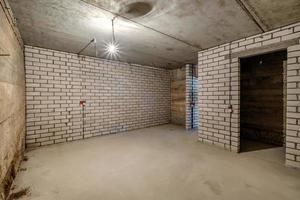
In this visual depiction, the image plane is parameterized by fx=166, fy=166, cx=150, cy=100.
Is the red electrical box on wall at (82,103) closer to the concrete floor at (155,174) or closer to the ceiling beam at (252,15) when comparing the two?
the concrete floor at (155,174)

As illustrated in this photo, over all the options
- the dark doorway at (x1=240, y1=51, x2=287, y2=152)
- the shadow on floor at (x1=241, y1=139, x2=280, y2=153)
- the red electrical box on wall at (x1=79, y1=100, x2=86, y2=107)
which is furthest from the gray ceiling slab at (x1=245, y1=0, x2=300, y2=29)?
the red electrical box on wall at (x1=79, y1=100, x2=86, y2=107)

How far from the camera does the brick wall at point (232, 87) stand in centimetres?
273

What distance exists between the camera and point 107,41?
3.54 meters

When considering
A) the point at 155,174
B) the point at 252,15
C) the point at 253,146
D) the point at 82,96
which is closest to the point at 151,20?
the point at 252,15

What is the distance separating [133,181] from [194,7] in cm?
250

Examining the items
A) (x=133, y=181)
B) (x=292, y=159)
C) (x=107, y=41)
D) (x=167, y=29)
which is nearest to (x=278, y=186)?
(x=292, y=159)

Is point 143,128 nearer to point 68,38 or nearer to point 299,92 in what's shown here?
point 68,38

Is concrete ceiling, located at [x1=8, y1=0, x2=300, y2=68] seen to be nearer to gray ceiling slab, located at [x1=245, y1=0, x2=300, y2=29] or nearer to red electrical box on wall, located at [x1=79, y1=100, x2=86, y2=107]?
gray ceiling slab, located at [x1=245, y1=0, x2=300, y2=29]

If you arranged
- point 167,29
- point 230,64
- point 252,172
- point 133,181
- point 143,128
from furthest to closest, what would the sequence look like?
point 143,128 → point 230,64 → point 167,29 → point 252,172 → point 133,181

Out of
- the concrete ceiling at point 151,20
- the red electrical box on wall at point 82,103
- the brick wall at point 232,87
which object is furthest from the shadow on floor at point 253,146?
the red electrical box on wall at point 82,103

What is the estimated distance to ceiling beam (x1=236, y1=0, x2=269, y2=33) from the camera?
2062 millimetres

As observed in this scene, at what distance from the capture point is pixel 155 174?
2566 millimetres

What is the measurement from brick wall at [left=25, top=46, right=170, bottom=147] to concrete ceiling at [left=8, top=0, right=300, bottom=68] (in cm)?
76

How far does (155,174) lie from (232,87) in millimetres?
2410
